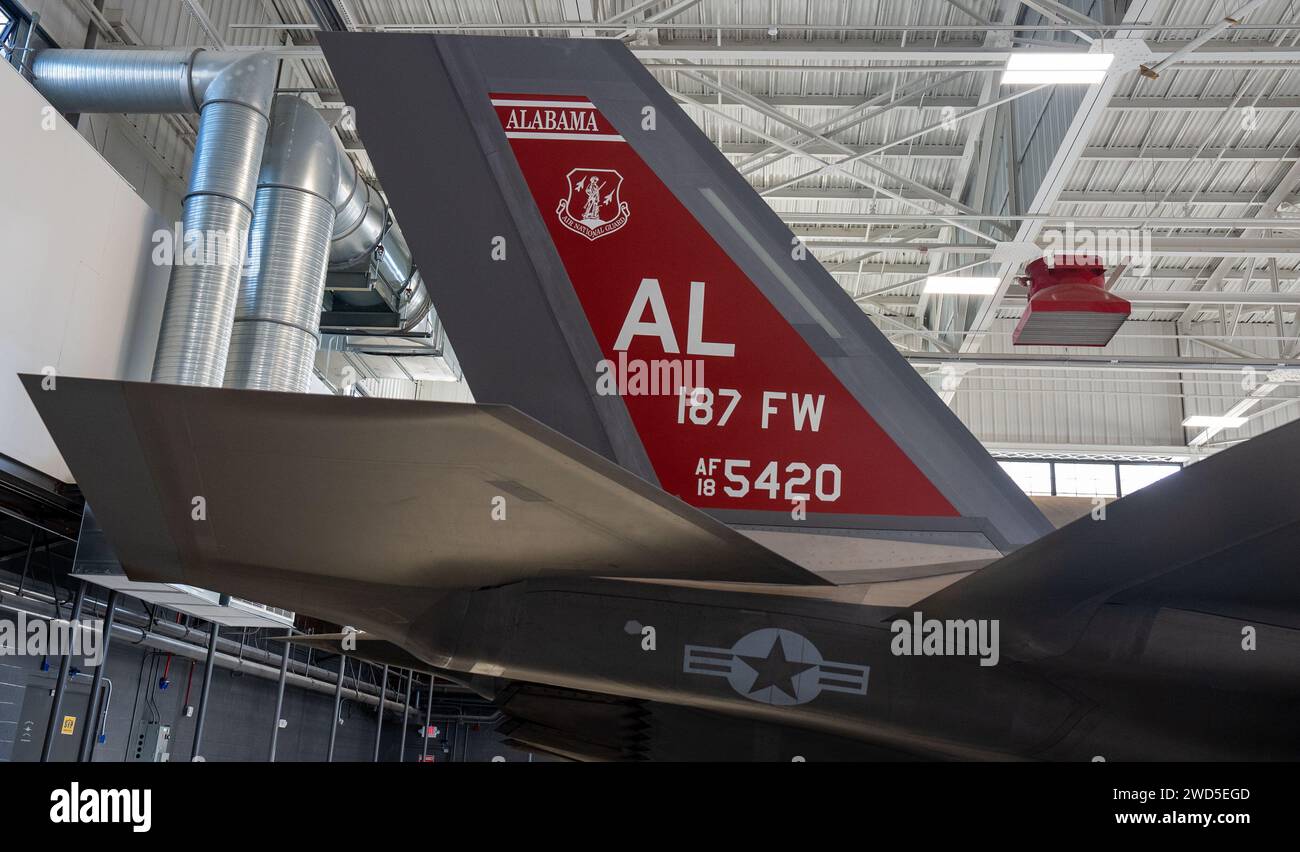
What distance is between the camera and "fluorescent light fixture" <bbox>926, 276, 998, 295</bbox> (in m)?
14.7

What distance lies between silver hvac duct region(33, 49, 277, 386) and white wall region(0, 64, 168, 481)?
1.82 feet

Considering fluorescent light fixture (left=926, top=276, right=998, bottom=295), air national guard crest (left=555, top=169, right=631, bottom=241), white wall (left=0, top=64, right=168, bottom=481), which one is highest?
fluorescent light fixture (left=926, top=276, right=998, bottom=295)

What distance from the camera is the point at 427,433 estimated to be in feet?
6.51

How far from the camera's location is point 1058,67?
10305mm

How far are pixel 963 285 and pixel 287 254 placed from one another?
9.81 m

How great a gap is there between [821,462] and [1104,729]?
4.20ft

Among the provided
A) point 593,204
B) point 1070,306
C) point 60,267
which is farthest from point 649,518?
point 1070,306

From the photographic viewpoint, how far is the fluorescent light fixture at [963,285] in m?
14.7

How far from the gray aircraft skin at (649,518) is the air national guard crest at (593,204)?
0.01m

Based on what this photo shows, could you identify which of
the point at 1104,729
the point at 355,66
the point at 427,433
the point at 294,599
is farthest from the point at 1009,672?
the point at 355,66

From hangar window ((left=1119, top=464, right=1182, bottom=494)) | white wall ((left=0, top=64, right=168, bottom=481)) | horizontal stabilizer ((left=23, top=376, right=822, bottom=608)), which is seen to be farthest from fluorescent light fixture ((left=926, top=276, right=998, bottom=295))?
horizontal stabilizer ((left=23, top=376, right=822, bottom=608))

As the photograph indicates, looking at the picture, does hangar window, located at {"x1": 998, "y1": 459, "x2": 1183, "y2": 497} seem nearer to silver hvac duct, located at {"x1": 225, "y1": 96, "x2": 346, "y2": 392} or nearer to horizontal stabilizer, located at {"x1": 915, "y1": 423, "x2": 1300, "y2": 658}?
silver hvac duct, located at {"x1": 225, "y1": 96, "x2": 346, "y2": 392}

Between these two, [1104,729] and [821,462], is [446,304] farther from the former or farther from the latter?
[1104,729]

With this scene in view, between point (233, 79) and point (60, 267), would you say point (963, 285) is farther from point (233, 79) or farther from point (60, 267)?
point (60, 267)
